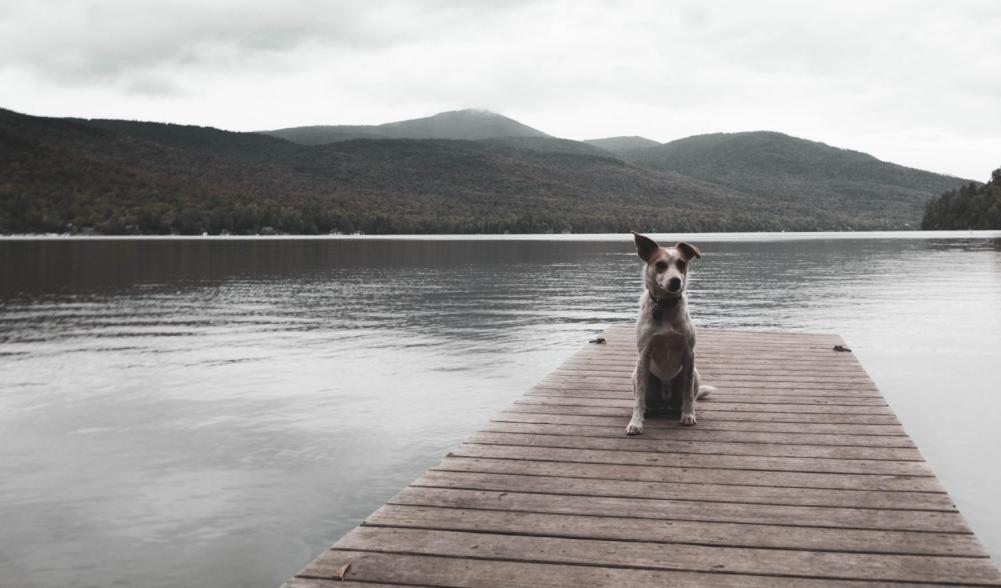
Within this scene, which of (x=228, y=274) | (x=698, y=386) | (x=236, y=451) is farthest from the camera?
(x=228, y=274)

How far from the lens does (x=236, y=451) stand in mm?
9242

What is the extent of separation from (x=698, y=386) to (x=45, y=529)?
245 inches

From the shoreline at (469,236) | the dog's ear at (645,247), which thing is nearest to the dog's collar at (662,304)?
the dog's ear at (645,247)

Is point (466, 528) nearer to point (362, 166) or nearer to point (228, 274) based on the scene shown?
point (228, 274)

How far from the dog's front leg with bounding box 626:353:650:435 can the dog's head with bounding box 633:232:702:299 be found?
27.5 inches

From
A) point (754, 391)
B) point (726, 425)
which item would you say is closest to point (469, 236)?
point (754, 391)

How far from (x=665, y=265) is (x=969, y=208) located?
536ft

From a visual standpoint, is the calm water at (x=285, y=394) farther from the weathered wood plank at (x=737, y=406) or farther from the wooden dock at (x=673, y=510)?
the wooden dock at (x=673, y=510)

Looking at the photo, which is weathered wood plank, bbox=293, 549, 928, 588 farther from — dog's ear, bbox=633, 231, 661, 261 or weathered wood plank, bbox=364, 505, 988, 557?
dog's ear, bbox=633, 231, 661, 261

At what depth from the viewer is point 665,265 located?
20.5 feet

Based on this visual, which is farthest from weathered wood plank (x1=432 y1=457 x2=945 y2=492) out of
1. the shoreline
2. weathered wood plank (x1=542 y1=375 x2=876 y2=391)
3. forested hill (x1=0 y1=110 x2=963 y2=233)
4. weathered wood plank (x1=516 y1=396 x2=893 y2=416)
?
forested hill (x1=0 y1=110 x2=963 y2=233)

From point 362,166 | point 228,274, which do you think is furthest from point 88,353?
point 362,166

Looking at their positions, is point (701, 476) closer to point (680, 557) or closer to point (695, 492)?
point (695, 492)

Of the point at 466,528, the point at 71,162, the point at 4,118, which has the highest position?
the point at 4,118
